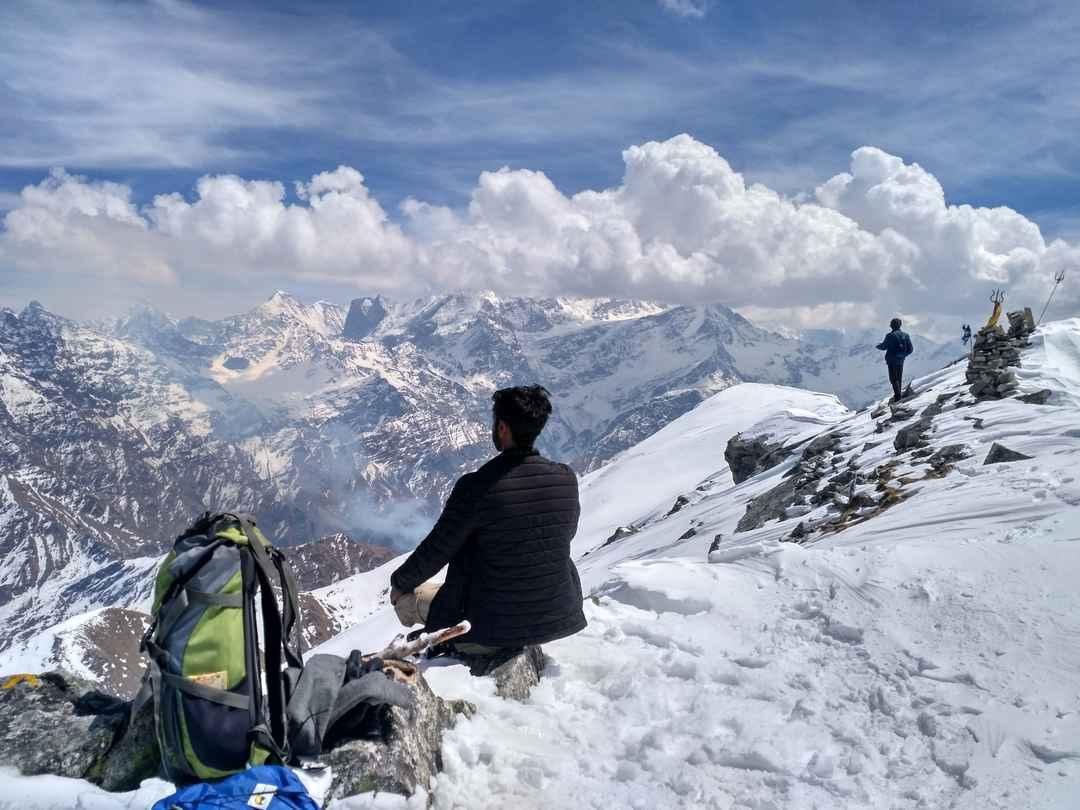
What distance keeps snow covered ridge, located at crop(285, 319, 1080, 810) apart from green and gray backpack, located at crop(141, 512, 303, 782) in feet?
4.47

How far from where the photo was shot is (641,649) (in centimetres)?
741

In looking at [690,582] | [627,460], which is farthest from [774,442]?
[627,460]

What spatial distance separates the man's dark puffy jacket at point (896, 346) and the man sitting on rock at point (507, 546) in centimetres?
2112

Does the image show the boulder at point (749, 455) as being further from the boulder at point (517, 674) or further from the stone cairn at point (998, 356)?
the boulder at point (517, 674)

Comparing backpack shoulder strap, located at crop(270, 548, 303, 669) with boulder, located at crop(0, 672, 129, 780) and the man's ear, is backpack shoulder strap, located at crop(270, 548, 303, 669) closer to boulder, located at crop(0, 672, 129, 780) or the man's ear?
boulder, located at crop(0, 672, 129, 780)

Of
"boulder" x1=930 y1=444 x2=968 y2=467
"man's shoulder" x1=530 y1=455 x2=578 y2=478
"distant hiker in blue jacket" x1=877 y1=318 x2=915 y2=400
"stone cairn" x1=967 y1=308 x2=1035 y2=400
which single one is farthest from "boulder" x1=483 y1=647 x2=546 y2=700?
"distant hiker in blue jacket" x1=877 y1=318 x2=915 y2=400

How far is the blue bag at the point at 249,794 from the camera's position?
3.96 meters

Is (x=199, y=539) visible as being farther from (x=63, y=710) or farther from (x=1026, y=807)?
(x=1026, y=807)

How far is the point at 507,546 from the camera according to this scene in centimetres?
632

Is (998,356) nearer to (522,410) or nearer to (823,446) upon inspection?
(823,446)

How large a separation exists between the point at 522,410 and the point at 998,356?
70.9 ft

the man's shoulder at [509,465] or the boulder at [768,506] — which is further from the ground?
the man's shoulder at [509,465]

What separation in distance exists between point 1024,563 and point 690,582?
3.52 metres

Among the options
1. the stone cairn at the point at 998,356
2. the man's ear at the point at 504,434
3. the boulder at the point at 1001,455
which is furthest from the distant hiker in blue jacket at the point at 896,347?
the man's ear at the point at 504,434
